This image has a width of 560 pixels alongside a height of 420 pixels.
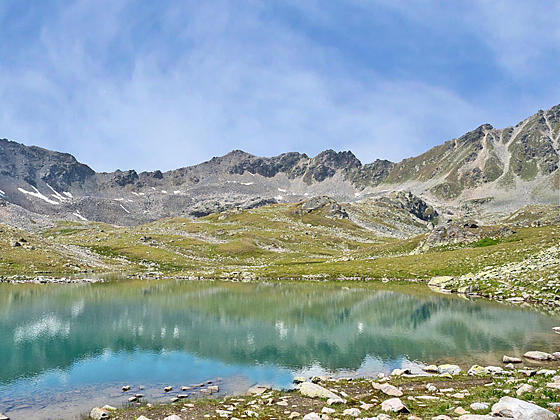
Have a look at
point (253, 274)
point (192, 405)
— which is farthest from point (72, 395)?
point (253, 274)

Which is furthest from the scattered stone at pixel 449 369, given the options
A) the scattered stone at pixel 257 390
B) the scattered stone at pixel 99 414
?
the scattered stone at pixel 99 414

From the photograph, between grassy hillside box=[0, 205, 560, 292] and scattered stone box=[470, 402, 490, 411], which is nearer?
scattered stone box=[470, 402, 490, 411]

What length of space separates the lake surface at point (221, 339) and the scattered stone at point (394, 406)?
876cm

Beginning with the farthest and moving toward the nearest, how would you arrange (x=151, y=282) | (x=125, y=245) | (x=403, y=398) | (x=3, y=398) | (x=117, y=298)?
1. (x=125, y=245)
2. (x=151, y=282)
3. (x=117, y=298)
4. (x=3, y=398)
5. (x=403, y=398)

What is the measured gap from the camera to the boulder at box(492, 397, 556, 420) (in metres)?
12.4

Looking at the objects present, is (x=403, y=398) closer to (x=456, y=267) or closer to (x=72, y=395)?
(x=72, y=395)

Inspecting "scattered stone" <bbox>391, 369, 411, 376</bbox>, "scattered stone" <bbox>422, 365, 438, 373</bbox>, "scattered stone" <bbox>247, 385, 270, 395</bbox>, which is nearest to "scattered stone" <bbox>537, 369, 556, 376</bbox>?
"scattered stone" <bbox>422, 365, 438, 373</bbox>

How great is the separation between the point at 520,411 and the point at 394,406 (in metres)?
5.10

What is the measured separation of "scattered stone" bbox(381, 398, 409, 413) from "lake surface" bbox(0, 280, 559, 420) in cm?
876

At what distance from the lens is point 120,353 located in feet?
108

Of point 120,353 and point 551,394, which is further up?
point 551,394

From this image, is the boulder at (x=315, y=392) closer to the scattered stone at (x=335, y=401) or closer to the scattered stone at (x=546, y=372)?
the scattered stone at (x=335, y=401)

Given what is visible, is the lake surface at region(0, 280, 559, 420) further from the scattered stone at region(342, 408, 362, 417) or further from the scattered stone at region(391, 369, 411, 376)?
the scattered stone at region(342, 408, 362, 417)

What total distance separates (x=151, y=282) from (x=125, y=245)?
65.2 meters
